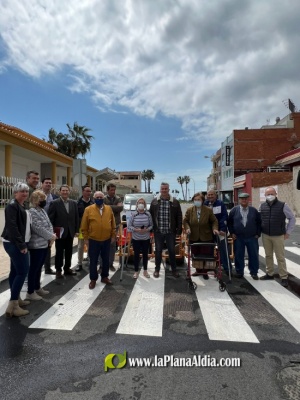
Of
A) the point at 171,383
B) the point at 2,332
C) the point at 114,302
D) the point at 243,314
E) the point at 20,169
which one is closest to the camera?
the point at 171,383

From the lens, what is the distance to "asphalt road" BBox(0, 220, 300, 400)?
94.8 inches

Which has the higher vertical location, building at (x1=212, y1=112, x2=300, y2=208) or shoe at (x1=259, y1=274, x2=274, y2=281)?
building at (x1=212, y1=112, x2=300, y2=208)

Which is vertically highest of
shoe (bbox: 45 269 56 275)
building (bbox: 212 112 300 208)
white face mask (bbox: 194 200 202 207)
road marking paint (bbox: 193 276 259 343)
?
building (bbox: 212 112 300 208)

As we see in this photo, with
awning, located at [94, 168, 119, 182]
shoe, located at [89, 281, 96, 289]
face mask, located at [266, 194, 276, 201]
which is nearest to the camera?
shoe, located at [89, 281, 96, 289]

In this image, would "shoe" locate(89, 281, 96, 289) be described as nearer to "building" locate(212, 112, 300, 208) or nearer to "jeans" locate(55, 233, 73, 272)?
"jeans" locate(55, 233, 73, 272)

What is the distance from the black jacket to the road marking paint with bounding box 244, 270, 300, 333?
4010 millimetres

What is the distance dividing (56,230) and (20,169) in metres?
16.6

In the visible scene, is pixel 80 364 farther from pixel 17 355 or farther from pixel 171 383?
pixel 171 383

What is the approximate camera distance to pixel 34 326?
3627mm

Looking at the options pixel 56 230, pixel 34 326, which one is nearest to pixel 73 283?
pixel 56 230

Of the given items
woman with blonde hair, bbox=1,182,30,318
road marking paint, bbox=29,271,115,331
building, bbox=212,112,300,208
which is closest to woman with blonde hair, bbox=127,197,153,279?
road marking paint, bbox=29,271,115,331

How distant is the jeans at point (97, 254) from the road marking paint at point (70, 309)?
253mm

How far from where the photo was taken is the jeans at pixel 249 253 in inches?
233

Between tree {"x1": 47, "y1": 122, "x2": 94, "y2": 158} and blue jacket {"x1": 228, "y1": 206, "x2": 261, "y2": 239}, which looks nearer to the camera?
blue jacket {"x1": 228, "y1": 206, "x2": 261, "y2": 239}
